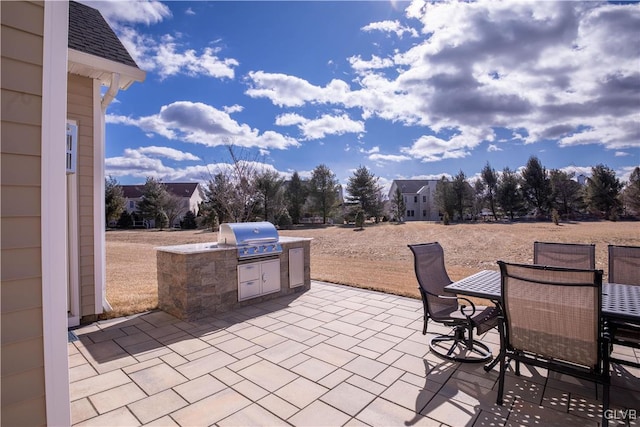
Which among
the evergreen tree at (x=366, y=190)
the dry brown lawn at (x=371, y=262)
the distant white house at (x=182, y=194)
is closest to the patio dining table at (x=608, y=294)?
the dry brown lawn at (x=371, y=262)

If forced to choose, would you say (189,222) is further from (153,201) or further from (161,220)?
(153,201)

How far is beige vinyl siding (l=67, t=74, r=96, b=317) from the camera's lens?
4.05m

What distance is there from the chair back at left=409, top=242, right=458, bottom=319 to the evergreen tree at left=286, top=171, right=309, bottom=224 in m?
25.5

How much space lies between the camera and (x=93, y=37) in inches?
162

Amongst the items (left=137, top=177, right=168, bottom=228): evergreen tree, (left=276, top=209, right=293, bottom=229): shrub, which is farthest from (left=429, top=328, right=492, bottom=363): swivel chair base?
(left=137, top=177, right=168, bottom=228): evergreen tree

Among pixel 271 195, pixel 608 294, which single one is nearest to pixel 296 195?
pixel 271 195

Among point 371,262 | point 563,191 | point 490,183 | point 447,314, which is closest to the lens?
point 447,314

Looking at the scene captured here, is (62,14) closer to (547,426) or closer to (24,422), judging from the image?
(24,422)

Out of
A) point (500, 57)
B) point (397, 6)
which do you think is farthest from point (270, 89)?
point (500, 57)

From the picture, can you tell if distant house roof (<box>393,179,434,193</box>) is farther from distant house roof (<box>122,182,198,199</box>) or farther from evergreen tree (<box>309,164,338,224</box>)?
distant house roof (<box>122,182,198,199</box>)

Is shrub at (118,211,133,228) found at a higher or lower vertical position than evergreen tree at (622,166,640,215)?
lower

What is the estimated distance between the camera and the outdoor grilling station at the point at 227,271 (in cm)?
418

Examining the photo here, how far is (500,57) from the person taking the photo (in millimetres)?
6680

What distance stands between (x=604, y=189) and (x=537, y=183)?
529 centimetres
